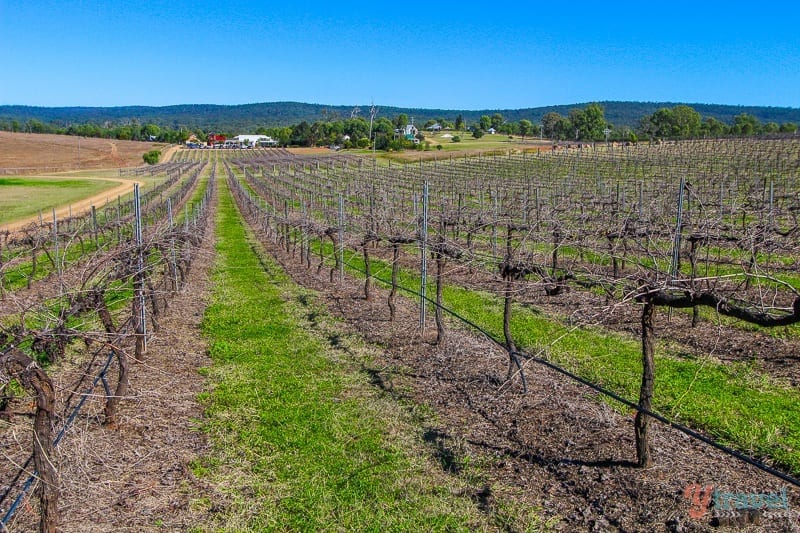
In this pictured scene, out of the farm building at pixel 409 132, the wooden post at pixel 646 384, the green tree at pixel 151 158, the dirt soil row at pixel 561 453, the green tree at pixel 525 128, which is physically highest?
the green tree at pixel 525 128

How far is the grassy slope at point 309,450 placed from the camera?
5344mm

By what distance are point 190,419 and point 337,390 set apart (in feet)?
6.21

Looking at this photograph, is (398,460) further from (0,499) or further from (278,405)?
(0,499)

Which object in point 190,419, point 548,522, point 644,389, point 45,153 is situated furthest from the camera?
point 45,153

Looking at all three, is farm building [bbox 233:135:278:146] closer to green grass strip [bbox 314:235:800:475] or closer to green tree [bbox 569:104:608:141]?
green tree [bbox 569:104:608:141]

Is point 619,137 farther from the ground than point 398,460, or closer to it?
farther from the ground

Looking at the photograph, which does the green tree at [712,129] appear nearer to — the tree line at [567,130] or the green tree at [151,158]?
the tree line at [567,130]

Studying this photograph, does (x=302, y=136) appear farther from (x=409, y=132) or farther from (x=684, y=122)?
(x=684, y=122)

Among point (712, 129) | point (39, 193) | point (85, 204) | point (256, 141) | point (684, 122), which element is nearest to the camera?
point (85, 204)

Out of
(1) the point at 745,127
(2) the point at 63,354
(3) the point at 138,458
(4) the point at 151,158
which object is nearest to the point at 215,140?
(4) the point at 151,158

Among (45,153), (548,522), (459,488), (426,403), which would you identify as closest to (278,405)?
(426,403)

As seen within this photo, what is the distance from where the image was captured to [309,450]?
21.4 ft

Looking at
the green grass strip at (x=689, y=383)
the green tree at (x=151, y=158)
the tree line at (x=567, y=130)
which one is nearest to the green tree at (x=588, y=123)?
the tree line at (x=567, y=130)

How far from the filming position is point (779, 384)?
819 centimetres
